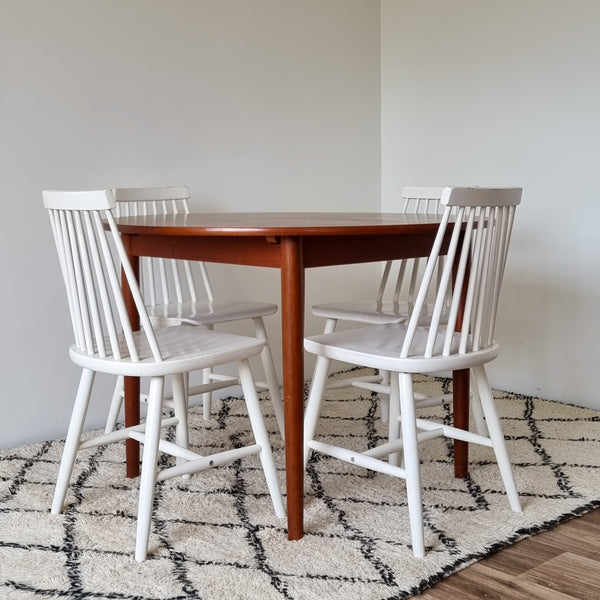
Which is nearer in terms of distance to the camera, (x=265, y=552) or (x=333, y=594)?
(x=333, y=594)

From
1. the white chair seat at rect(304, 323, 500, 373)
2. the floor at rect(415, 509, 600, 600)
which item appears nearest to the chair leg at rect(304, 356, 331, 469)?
the white chair seat at rect(304, 323, 500, 373)

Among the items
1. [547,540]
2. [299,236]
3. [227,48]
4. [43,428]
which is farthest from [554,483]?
[227,48]

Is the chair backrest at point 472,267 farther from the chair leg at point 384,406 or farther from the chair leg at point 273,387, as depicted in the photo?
the chair leg at point 384,406

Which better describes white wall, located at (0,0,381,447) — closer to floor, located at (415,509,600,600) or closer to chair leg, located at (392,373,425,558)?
chair leg, located at (392,373,425,558)

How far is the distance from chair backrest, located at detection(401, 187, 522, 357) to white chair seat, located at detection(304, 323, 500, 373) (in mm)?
14

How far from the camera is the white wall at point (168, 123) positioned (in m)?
2.72

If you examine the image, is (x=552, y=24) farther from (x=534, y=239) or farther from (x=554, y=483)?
(x=554, y=483)

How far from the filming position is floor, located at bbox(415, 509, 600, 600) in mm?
1683

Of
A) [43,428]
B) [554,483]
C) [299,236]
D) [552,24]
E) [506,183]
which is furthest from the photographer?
[506,183]

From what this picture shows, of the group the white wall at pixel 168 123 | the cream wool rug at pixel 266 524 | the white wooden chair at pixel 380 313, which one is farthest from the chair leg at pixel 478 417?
the white wall at pixel 168 123

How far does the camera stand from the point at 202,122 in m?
3.17

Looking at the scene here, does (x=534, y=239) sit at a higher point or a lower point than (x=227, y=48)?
lower

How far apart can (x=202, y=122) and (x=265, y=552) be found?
1.88m

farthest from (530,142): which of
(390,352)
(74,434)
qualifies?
(74,434)
